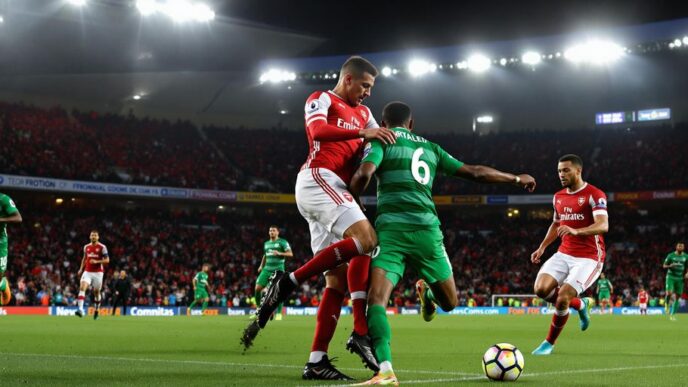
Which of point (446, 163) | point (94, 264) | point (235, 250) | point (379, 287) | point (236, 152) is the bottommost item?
point (379, 287)

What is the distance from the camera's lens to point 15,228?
39.2 metres

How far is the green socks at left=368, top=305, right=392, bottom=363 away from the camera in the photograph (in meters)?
5.71

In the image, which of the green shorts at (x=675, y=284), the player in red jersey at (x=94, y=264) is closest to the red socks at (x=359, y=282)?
the player in red jersey at (x=94, y=264)

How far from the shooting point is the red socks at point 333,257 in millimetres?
6203

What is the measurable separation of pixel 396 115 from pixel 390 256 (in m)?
1.20

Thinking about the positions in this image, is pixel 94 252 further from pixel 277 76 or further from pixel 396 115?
pixel 277 76

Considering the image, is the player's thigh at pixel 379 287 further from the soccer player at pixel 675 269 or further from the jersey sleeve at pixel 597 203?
the soccer player at pixel 675 269

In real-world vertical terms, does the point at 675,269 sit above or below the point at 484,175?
below

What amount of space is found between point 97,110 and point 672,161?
1301 inches

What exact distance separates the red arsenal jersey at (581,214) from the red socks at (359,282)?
5.25m

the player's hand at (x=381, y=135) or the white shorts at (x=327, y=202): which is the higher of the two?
the player's hand at (x=381, y=135)

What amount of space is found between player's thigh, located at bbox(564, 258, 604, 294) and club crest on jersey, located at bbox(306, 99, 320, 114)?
18.5 feet

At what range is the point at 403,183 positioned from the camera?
6348 millimetres

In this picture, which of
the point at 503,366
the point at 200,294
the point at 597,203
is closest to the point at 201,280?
the point at 200,294
